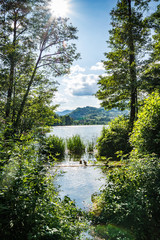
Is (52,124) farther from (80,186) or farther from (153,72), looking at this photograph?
(153,72)

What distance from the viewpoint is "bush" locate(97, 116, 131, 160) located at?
1242cm

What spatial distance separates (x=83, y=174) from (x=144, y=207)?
6091 millimetres

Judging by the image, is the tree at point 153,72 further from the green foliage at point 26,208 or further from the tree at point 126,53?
the green foliage at point 26,208

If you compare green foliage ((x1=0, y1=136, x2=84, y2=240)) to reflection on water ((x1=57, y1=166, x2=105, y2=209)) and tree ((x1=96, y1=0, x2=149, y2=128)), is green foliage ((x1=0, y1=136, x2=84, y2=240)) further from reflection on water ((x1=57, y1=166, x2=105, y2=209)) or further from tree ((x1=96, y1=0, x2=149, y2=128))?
tree ((x1=96, y1=0, x2=149, y2=128))

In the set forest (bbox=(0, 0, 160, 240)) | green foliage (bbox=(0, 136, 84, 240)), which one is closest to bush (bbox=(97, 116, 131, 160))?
forest (bbox=(0, 0, 160, 240))

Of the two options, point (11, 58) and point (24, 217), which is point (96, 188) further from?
point (11, 58)

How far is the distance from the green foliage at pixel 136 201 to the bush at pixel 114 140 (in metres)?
7.65

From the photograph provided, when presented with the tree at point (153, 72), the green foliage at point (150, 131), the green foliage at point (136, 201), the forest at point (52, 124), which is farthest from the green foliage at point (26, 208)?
the tree at point (153, 72)

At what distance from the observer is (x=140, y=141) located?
5703mm

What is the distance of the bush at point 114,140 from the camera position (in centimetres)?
1242

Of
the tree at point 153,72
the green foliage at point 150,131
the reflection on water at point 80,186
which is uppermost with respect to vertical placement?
the tree at point 153,72

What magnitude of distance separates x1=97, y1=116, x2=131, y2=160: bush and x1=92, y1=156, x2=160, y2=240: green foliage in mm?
7650

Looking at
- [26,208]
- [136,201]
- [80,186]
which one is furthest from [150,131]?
[26,208]

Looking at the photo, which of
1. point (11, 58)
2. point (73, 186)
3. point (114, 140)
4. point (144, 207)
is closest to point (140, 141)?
point (144, 207)
